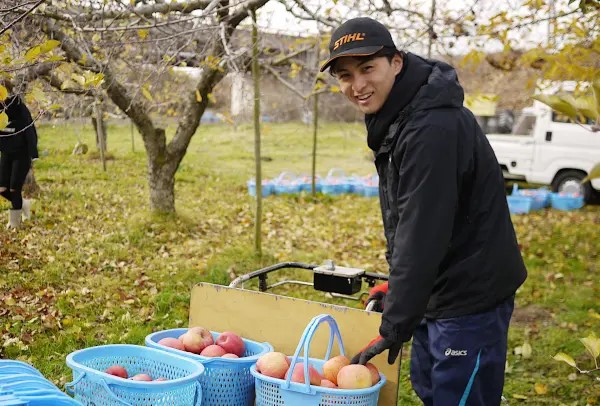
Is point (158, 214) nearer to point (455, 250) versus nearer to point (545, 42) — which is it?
point (545, 42)

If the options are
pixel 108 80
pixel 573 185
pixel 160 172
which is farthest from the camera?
pixel 573 185

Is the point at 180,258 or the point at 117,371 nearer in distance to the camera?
the point at 117,371

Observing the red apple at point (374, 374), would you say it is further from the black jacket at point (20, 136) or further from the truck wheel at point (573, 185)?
the truck wheel at point (573, 185)

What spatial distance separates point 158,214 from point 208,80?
1879 millimetres

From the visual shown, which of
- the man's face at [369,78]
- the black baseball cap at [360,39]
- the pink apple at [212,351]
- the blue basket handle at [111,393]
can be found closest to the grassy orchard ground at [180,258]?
the pink apple at [212,351]

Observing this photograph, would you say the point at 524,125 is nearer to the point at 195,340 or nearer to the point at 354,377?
the point at 195,340

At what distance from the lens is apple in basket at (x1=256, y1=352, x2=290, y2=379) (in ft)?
8.99

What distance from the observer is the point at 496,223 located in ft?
8.67

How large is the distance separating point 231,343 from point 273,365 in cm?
40

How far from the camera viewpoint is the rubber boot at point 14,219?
7.68m

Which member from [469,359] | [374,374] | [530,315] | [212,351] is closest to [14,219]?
[212,351]

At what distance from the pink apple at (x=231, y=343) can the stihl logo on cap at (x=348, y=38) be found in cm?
144

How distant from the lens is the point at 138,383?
2.49m

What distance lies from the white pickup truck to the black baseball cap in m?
11.3
